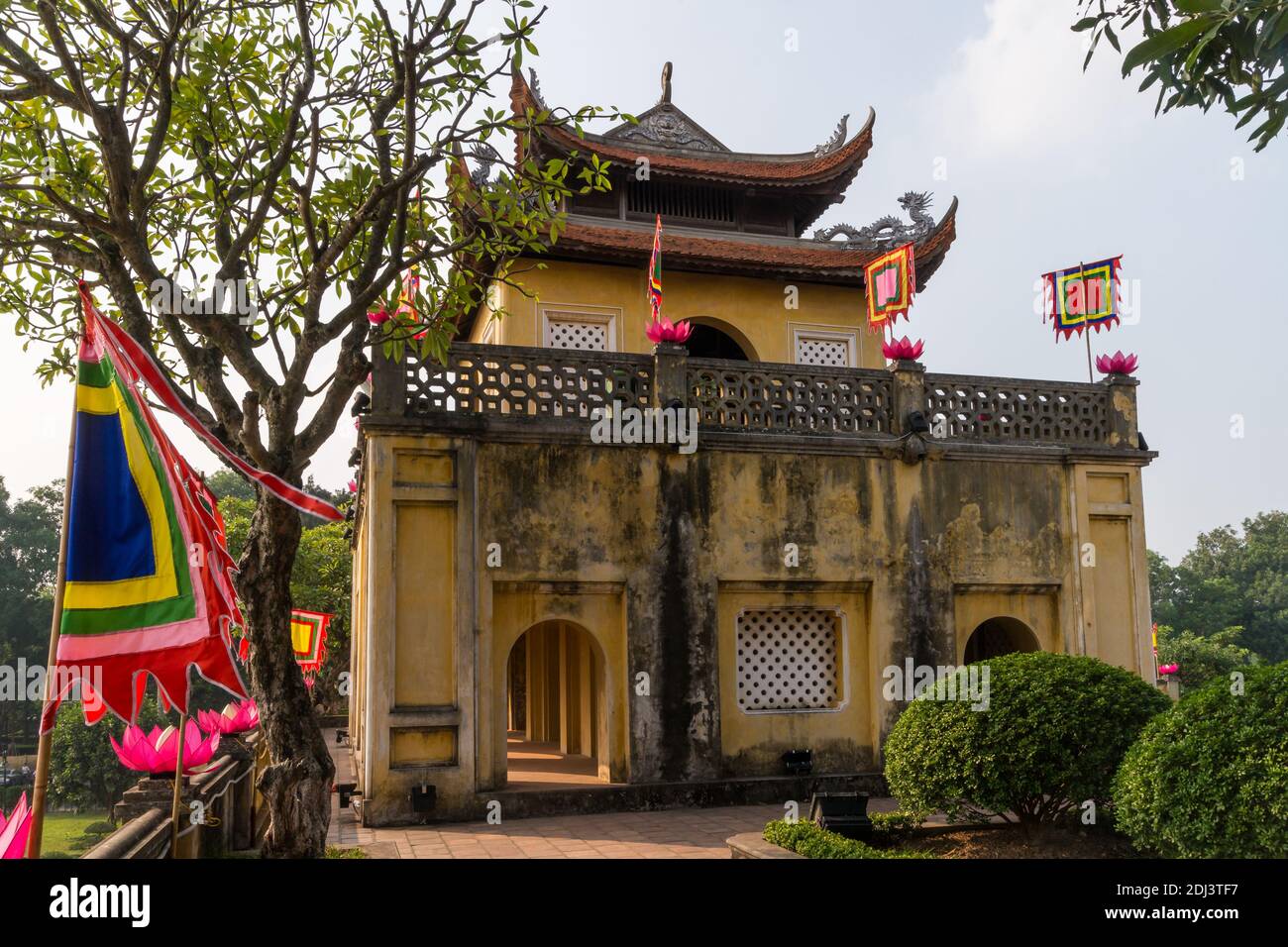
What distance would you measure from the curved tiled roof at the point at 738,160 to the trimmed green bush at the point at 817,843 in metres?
11.4

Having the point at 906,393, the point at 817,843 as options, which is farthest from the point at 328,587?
the point at 817,843

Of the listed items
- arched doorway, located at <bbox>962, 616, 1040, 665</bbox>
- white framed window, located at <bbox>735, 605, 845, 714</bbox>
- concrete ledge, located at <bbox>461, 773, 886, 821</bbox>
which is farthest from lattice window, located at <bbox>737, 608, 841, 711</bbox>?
arched doorway, located at <bbox>962, 616, 1040, 665</bbox>

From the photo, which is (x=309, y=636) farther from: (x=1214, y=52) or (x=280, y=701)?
(x=1214, y=52)

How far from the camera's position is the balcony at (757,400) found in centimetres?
1113

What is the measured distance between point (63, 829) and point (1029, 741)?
30.5 meters

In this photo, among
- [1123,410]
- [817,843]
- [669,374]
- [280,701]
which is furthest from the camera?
[1123,410]

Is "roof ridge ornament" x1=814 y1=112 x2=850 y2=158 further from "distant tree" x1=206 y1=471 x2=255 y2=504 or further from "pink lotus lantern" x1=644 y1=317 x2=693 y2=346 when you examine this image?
"distant tree" x1=206 y1=471 x2=255 y2=504

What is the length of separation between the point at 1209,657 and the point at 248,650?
36.2 m

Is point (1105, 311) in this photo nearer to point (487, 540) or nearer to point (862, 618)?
point (862, 618)

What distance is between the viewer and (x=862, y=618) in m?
12.5

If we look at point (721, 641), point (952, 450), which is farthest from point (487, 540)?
point (952, 450)

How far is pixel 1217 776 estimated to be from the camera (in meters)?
5.73

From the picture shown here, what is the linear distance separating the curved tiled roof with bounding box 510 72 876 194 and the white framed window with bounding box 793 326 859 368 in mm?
2494

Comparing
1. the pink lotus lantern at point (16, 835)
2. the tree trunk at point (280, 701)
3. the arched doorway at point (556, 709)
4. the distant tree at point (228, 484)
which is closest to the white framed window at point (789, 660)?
the arched doorway at point (556, 709)
